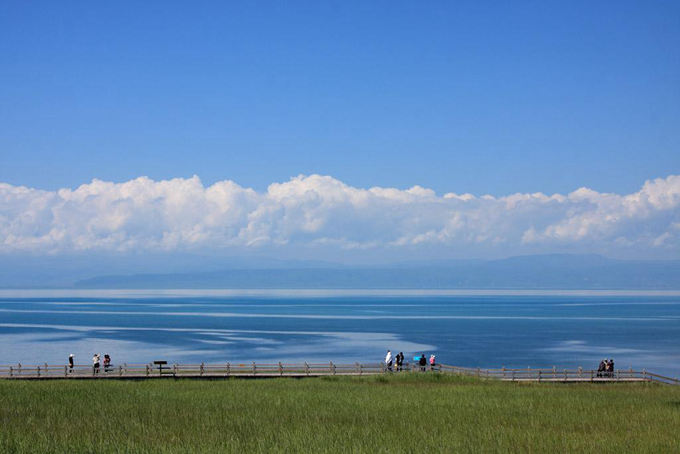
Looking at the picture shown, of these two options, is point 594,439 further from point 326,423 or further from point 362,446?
point 326,423

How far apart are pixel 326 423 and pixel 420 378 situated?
20.6 m

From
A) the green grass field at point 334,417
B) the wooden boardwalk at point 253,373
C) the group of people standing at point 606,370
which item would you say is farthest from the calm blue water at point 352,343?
the green grass field at point 334,417

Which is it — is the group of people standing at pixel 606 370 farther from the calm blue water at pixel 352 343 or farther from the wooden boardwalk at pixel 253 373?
the calm blue water at pixel 352 343

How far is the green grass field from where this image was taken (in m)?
28.1

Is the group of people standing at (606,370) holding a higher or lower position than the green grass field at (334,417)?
higher

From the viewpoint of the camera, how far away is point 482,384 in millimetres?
50469

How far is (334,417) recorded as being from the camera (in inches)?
1400

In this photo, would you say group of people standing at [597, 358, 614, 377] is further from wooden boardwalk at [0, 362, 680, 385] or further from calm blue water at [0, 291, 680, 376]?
calm blue water at [0, 291, 680, 376]

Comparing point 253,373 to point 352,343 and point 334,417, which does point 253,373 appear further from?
point 352,343

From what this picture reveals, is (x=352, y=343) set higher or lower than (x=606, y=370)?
lower

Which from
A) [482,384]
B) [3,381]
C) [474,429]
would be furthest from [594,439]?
[3,381]

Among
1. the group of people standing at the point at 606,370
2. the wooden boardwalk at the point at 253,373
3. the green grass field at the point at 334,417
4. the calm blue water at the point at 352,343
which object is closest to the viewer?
the green grass field at the point at 334,417

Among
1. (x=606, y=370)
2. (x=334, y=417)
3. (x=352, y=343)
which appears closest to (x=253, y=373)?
(x=334, y=417)

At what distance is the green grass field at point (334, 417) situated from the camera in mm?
28141
